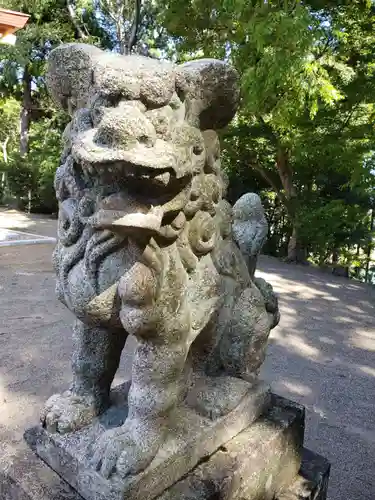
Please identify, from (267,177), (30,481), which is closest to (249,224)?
(30,481)

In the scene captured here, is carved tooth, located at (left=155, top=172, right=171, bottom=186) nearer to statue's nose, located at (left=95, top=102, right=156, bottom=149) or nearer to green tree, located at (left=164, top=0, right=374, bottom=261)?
statue's nose, located at (left=95, top=102, right=156, bottom=149)

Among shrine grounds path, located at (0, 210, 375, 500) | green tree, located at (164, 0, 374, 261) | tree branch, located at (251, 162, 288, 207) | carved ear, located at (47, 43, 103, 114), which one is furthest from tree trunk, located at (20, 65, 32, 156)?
carved ear, located at (47, 43, 103, 114)

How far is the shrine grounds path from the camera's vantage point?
222 cm

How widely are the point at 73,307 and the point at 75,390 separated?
0.31m

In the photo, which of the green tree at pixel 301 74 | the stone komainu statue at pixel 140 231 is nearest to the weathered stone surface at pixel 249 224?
the stone komainu statue at pixel 140 231

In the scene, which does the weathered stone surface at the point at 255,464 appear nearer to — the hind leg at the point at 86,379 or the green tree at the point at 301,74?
the hind leg at the point at 86,379

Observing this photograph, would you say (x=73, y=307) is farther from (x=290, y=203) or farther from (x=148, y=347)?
(x=290, y=203)

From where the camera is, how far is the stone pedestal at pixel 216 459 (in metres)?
1.07

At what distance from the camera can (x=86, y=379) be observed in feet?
4.04

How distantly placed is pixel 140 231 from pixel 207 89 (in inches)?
15.3

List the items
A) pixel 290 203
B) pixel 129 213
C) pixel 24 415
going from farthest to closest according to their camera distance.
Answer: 1. pixel 290 203
2. pixel 24 415
3. pixel 129 213

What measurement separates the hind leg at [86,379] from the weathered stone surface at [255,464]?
297mm

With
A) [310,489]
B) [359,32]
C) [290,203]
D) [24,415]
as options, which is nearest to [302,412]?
[310,489]

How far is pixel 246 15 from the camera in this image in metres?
4.23
